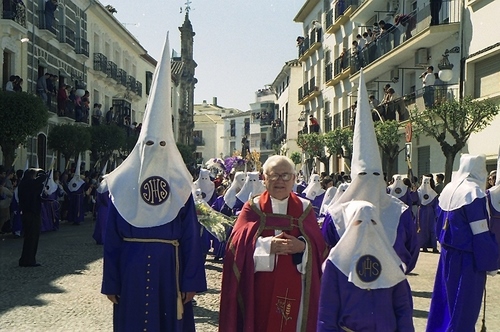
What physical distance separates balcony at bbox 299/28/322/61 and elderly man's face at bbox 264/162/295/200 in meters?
37.2

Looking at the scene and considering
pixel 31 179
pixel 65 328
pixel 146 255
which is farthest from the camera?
pixel 31 179

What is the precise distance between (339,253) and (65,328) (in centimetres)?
419

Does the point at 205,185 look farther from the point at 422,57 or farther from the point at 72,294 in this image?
the point at 422,57

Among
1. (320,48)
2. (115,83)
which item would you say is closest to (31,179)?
(115,83)

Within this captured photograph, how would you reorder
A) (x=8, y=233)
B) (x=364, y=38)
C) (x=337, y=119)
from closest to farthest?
(x=8, y=233), (x=364, y=38), (x=337, y=119)

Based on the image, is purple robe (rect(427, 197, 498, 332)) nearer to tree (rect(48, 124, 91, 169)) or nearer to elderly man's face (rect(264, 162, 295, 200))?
elderly man's face (rect(264, 162, 295, 200))

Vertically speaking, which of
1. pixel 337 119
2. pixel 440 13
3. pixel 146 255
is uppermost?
pixel 440 13

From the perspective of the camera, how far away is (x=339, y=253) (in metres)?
4.14

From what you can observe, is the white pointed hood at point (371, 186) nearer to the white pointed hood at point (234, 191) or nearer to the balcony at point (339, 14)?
the white pointed hood at point (234, 191)

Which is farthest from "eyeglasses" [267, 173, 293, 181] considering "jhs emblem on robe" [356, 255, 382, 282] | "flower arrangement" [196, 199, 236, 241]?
"flower arrangement" [196, 199, 236, 241]

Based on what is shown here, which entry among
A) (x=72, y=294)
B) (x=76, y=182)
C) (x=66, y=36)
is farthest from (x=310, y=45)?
(x=72, y=294)

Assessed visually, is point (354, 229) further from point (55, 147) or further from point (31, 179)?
point (55, 147)

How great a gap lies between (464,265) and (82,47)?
3046cm

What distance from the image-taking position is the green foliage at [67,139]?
26516mm
